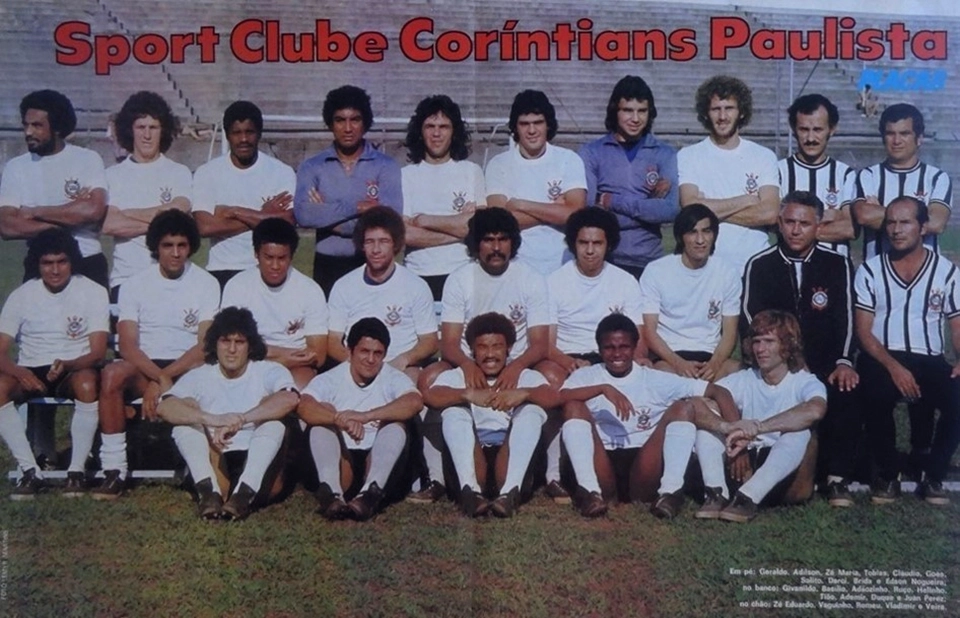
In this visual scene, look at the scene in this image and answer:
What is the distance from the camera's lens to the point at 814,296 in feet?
13.3

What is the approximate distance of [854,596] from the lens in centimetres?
370

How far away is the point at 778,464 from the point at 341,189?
70.4 inches

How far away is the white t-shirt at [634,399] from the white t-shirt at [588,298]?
0.14m

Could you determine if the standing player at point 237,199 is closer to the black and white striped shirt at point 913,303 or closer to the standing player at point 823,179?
the standing player at point 823,179

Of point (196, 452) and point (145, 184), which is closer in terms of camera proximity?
point (196, 452)

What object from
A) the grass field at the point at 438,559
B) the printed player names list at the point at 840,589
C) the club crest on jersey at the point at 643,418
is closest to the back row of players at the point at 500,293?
the club crest on jersey at the point at 643,418

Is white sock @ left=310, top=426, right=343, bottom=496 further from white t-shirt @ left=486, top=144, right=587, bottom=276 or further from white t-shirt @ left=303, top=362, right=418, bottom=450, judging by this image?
white t-shirt @ left=486, top=144, right=587, bottom=276

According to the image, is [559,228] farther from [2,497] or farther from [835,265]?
[2,497]

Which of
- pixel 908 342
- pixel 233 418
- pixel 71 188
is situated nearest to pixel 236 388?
pixel 233 418

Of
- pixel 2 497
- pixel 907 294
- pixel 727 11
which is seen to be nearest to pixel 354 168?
pixel 727 11

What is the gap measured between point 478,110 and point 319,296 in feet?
2.85

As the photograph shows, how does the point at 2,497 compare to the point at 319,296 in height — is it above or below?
below

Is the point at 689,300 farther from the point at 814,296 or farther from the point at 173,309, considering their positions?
the point at 173,309

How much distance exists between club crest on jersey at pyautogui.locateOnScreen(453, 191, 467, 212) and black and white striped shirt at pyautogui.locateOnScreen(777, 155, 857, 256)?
1119mm
